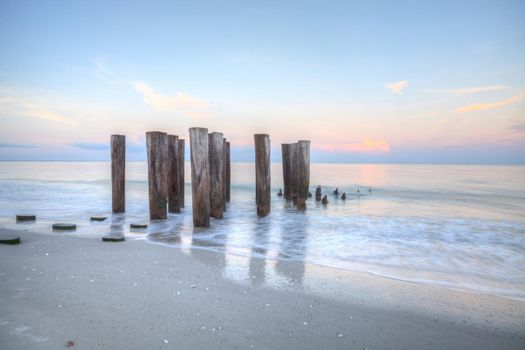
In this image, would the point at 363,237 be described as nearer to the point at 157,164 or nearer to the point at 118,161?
the point at 157,164

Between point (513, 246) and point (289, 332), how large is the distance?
6741 mm

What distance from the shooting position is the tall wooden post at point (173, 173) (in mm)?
8447

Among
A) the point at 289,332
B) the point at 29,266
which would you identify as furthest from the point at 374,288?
the point at 29,266

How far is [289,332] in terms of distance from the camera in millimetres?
2562

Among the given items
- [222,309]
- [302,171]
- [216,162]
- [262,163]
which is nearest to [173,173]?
[216,162]

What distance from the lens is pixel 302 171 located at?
11148 millimetres

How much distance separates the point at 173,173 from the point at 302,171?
4673 millimetres

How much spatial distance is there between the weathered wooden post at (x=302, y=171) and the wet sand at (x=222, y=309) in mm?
6804

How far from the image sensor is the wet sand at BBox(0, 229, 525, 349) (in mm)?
2422

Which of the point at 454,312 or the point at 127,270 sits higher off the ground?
the point at 127,270

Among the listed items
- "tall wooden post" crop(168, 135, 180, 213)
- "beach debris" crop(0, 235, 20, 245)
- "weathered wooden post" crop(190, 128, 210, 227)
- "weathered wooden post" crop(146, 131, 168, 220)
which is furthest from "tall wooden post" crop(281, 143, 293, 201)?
"beach debris" crop(0, 235, 20, 245)

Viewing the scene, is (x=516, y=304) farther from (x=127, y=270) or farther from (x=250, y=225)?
(x=250, y=225)

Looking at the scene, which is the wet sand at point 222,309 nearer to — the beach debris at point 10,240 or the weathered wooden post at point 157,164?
the beach debris at point 10,240

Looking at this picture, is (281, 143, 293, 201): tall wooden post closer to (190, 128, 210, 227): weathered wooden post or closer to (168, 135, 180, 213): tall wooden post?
(168, 135, 180, 213): tall wooden post
